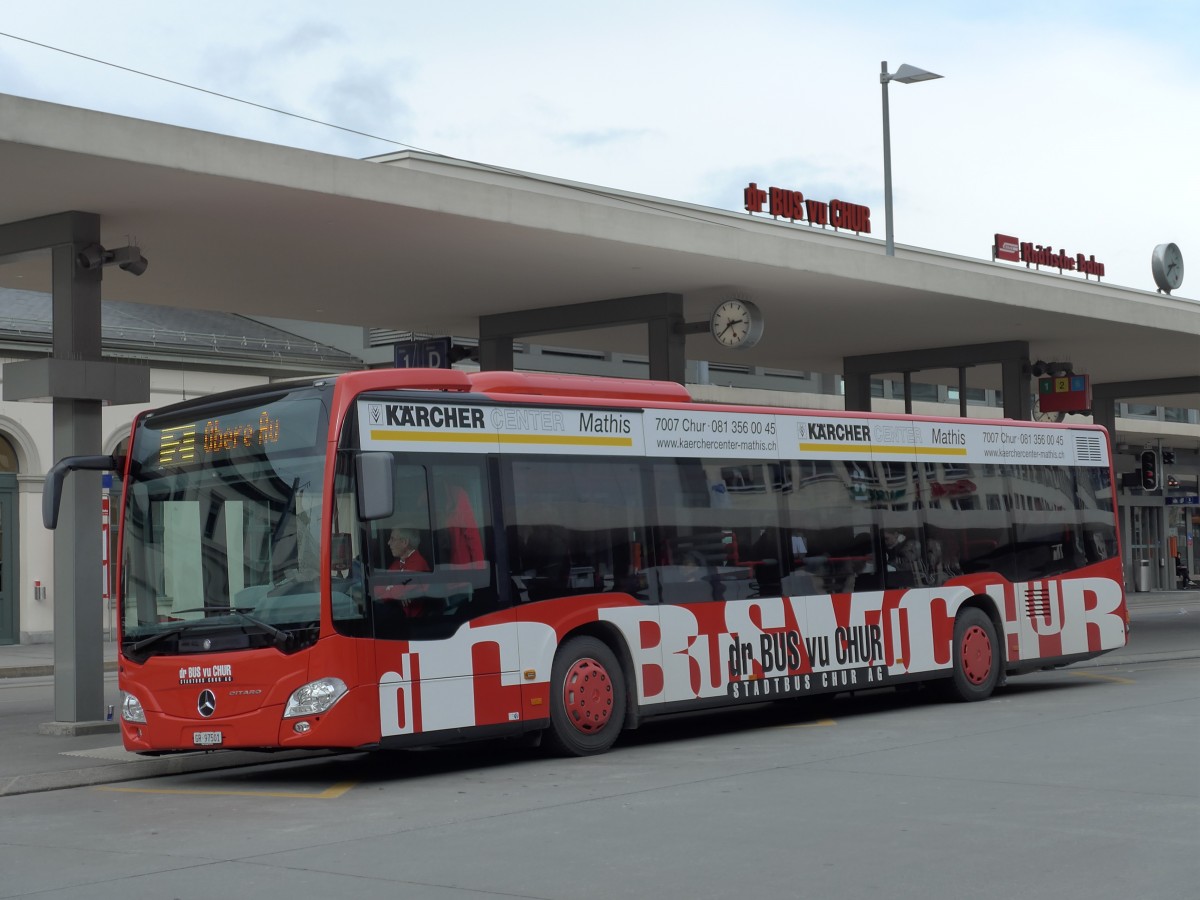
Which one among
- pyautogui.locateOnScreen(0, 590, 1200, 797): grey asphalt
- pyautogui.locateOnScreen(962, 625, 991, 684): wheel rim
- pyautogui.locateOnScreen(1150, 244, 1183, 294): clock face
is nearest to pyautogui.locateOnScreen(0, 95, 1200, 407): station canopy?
pyautogui.locateOnScreen(0, 590, 1200, 797): grey asphalt

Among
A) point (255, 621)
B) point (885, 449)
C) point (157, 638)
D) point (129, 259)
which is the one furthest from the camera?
point (885, 449)

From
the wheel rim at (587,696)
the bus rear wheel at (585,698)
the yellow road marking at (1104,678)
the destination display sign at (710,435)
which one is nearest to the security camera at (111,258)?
the destination display sign at (710,435)

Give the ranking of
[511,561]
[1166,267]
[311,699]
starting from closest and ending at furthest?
[311,699], [511,561], [1166,267]

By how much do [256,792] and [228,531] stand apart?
6.01ft

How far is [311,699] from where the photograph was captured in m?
11.2

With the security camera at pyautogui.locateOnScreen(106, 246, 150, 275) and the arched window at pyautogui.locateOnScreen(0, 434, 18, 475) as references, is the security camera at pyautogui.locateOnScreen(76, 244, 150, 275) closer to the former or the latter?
the security camera at pyautogui.locateOnScreen(106, 246, 150, 275)

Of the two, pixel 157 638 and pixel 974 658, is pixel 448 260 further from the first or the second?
pixel 157 638

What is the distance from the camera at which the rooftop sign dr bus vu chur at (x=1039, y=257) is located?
4428 cm

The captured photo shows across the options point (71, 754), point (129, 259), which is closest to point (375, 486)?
point (71, 754)

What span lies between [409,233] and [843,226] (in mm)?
20843

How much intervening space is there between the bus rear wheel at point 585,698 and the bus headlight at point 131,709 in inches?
120

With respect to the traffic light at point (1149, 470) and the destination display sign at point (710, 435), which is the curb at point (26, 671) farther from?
the traffic light at point (1149, 470)

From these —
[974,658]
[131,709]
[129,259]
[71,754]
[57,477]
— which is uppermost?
[129,259]

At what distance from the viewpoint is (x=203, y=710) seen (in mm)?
11508
